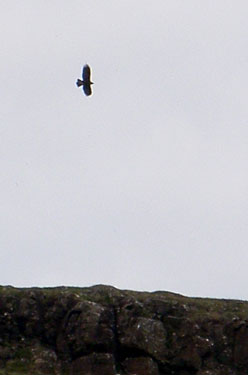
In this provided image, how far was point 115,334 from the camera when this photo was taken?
3541 inches

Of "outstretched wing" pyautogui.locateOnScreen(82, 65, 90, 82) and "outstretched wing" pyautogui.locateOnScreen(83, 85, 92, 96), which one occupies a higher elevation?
"outstretched wing" pyautogui.locateOnScreen(82, 65, 90, 82)

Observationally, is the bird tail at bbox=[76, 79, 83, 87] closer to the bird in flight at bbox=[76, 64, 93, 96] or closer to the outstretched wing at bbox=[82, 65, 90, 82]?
the bird in flight at bbox=[76, 64, 93, 96]

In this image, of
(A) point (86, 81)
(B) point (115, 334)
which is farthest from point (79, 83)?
(B) point (115, 334)

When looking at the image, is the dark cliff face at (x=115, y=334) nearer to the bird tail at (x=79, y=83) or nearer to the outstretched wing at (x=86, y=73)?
the bird tail at (x=79, y=83)

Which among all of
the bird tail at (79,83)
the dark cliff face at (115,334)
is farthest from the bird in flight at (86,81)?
the dark cliff face at (115,334)

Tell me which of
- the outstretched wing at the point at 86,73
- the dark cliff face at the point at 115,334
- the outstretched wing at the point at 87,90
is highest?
the outstretched wing at the point at 86,73

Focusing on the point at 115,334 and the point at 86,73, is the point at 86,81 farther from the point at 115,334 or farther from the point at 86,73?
the point at 115,334

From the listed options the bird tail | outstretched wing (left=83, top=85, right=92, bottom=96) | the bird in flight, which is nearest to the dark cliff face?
the bird tail

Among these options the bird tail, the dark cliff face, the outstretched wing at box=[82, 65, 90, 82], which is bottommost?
the dark cliff face

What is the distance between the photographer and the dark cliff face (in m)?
89.1

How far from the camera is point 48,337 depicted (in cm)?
9088

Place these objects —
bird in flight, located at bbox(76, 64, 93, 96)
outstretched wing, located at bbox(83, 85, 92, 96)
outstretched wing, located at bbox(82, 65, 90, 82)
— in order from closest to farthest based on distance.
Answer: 1. outstretched wing, located at bbox(83, 85, 92, 96)
2. bird in flight, located at bbox(76, 64, 93, 96)
3. outstretched wing, located at bbox(82, 65, 90, 82)

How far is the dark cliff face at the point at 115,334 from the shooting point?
89125 millimetres

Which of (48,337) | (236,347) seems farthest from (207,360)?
(48,337)
